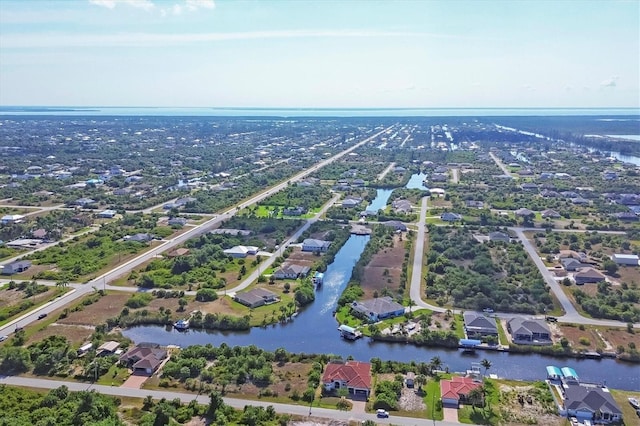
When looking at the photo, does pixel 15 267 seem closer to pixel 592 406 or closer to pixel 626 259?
pixel 592 406

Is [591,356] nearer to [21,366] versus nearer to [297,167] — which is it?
[21,366]

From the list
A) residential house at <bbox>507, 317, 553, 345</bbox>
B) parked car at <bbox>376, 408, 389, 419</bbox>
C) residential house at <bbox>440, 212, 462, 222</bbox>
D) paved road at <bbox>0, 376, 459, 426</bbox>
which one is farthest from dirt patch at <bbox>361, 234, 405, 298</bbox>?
paved road at <bbox>0, 376, 459, 426</bbox>

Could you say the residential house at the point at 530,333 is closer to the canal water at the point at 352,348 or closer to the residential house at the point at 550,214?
the canal water at the point at 352,348

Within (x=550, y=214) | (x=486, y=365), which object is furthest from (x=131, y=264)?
(x=550, y=214)

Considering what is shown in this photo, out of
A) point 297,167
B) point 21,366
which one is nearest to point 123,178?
point 297,167

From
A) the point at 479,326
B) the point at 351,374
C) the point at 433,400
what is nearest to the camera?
the point at 433,400

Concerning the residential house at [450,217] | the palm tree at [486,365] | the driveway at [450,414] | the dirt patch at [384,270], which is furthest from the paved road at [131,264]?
the palm tree at [486,365]
